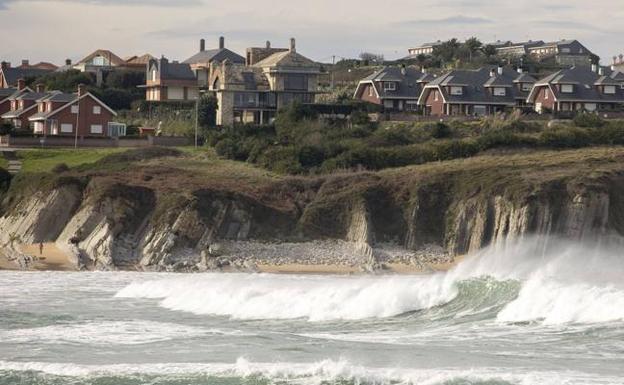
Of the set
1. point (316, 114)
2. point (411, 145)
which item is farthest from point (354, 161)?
point (316, 114)

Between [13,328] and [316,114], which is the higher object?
[316,114]

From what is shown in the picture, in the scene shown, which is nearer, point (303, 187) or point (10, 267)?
point (10, 267)

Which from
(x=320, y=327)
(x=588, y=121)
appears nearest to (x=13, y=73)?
(x=588, y=121)

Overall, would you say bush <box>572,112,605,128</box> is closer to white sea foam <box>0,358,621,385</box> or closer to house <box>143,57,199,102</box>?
house <box>143,57,199,102</box>

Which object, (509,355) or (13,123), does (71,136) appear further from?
(509,355)

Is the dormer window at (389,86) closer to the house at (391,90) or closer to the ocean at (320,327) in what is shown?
the house at (391,90)

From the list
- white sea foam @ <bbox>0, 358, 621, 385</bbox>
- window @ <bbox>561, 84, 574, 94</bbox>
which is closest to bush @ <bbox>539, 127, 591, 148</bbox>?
window @ <bbox>561, 84, 574, 94</bbox>
